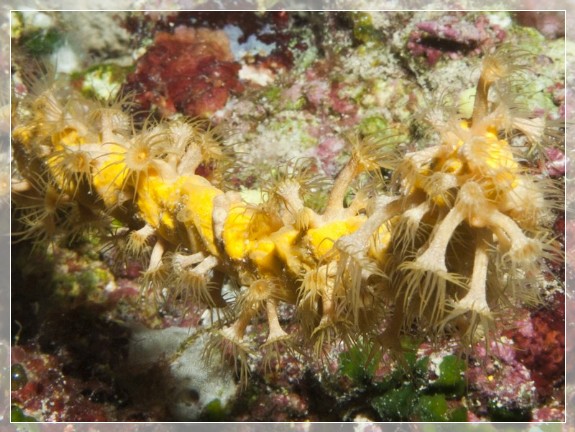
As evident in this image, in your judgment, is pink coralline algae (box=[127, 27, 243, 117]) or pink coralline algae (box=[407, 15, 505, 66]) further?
pink coralline algae (box=[127, 27, 243, 117])

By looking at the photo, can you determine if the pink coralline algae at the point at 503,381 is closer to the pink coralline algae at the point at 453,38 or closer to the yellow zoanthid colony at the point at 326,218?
the yellow zoanthid colony at the point at 326,218

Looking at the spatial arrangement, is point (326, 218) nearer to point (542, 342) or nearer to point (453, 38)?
point (542, 342)

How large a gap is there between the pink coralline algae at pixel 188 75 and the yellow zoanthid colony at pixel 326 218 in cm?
144

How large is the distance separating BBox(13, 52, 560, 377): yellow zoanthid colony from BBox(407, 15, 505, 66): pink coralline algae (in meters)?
1.86

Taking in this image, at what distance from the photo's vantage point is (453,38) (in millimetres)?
4484

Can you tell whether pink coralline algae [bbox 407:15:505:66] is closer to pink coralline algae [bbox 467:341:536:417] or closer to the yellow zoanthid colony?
the yellow zoanthid colony

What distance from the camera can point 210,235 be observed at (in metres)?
2.85

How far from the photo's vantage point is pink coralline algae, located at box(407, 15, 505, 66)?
14.7 ft

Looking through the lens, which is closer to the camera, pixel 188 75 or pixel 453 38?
pixel 453 38

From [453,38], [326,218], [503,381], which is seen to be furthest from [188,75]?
[503,381]

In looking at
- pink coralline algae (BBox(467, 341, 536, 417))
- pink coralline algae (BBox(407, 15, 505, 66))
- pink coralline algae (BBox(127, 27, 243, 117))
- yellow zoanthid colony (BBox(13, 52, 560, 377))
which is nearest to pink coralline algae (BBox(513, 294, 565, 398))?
pink coralline algae (BBox(467, 341, 536, 417))

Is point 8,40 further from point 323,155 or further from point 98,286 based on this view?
point 323,155

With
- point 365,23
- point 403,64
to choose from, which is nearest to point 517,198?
point 403,64

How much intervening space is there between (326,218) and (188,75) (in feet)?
9.58
